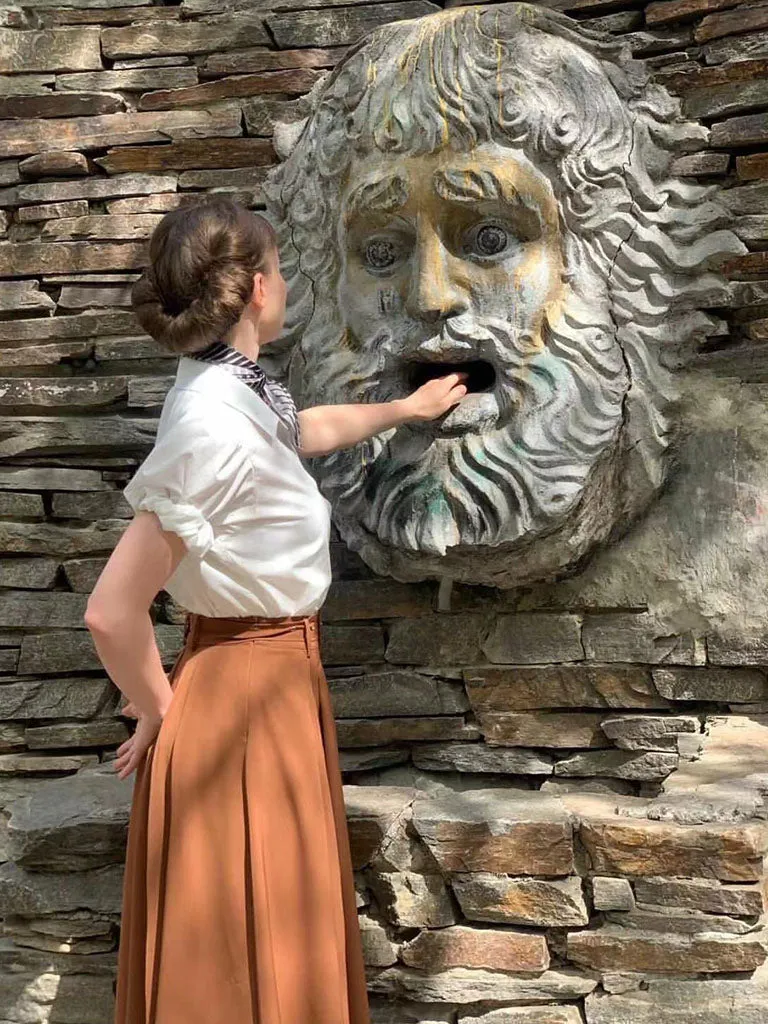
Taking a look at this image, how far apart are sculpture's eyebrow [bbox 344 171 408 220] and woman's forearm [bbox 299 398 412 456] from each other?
1.46ft

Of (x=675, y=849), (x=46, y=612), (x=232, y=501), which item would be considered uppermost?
(x=232, y=501)

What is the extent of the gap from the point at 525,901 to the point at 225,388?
114 cm

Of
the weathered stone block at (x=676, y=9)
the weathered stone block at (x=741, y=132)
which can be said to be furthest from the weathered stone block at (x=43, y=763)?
the weathered stone block at (x=676, y=9)

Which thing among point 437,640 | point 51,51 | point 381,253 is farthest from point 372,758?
point 51,51

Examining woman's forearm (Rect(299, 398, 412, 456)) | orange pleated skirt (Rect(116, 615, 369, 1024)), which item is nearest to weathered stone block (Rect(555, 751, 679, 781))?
orange pleated skirt (Rect(116, 615, 369, 1024))

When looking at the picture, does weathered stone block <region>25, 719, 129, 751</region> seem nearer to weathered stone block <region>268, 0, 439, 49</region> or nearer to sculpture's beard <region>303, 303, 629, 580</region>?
sculpture's beard <region>303, 303, 629, 580</region>

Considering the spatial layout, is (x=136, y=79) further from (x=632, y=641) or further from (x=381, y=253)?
(x=632, y=641)

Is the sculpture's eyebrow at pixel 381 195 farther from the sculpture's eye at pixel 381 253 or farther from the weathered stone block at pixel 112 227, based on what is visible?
the weathered stone block at pixel 112 227

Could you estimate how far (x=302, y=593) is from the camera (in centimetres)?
183

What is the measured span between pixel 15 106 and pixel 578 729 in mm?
2213

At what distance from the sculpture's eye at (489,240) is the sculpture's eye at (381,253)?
0.18 m

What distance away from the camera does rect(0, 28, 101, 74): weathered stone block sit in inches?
115

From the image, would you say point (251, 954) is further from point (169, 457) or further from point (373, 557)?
point (373, 557)

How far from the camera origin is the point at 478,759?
8.27ft
